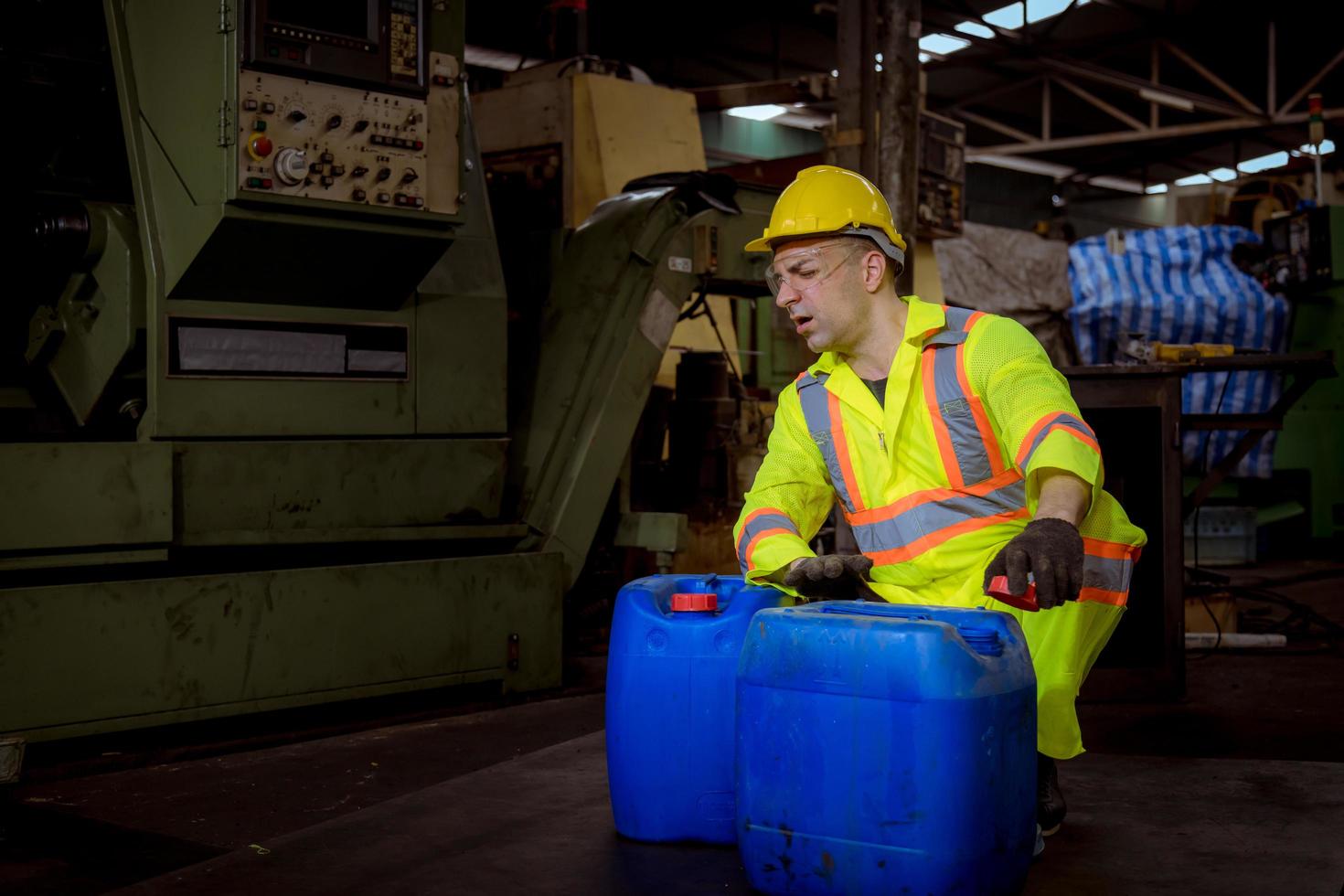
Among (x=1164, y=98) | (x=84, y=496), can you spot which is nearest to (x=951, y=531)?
(x=84, y=496)

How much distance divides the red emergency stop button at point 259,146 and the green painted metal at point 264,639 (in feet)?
3.47

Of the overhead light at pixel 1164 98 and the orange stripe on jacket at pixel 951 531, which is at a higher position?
the overhead light at pixel 1164 98

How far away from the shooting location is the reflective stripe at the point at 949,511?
2314 mm

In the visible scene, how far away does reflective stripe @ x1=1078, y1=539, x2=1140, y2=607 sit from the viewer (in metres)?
2.27

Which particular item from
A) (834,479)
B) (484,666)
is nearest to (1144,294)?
(484,666)

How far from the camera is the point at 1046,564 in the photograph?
183 centimetres

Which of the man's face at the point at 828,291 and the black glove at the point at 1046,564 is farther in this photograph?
the man's face at the point at 828,291

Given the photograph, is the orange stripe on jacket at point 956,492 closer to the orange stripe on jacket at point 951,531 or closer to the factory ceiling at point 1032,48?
the orange stripe on jacket at point 951,531

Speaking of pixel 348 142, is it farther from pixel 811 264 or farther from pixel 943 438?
pixel 943 438

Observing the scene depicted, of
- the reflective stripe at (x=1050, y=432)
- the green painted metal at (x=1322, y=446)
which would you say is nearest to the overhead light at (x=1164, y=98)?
the green painted metal at (x=1322, y=446)

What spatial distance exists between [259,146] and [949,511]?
1929 millimetres

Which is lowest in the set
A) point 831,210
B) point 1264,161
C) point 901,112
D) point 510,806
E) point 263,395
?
point 510,806

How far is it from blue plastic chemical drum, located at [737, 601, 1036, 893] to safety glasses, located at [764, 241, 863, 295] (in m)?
0.71

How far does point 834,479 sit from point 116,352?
6.46 ft
